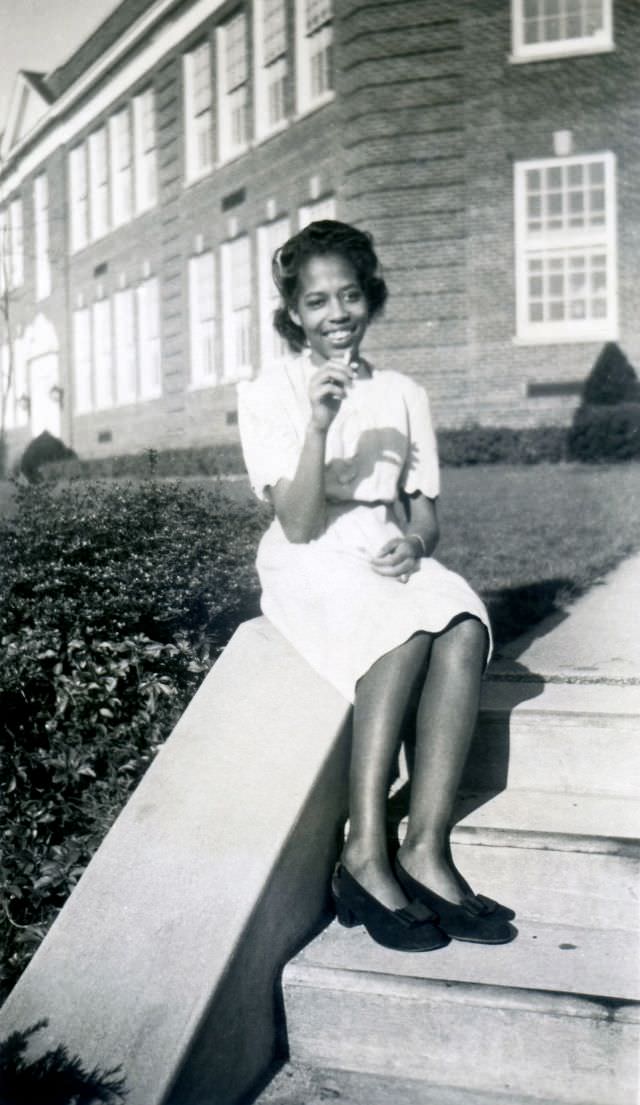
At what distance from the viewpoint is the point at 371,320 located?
2.51 meters

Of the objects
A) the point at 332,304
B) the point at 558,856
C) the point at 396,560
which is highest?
the point at 332,304

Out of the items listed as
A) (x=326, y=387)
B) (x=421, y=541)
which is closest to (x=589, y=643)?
(x=421, y=541)

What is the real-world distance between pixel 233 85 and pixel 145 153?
64 centimetres

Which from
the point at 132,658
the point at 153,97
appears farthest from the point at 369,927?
the point at 153,97

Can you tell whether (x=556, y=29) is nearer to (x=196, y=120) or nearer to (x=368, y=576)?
(x=196, y=120)

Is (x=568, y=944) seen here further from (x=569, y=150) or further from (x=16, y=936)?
(x=569, y=150)

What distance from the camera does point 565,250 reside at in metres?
6.23

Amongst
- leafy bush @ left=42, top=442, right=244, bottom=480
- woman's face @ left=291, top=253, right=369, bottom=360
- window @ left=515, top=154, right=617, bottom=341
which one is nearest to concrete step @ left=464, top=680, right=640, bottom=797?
woman's face @ left=291, top=253, right=369, bottom=360

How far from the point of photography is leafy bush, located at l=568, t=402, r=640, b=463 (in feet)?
17.7

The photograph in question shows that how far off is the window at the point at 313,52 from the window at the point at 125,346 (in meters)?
1.10

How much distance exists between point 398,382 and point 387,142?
5237 millimetres

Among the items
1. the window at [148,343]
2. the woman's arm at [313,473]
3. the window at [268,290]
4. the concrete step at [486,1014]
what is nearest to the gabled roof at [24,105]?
the window at [148,343]

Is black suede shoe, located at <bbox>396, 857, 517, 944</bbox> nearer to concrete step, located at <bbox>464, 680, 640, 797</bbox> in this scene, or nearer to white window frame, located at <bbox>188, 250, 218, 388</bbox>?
concrete step, located at <bbox>464, 680, 640, 797</bbox>

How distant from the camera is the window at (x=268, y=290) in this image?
3.72 meters
